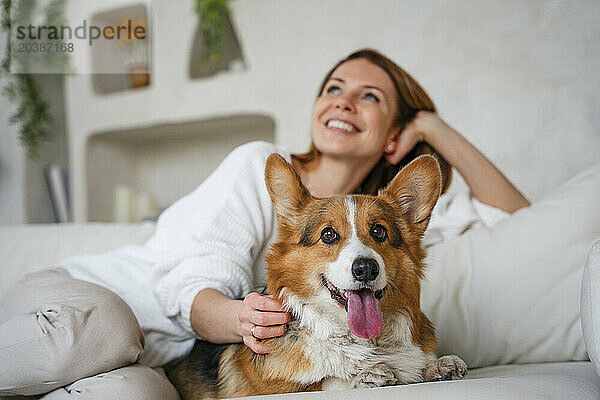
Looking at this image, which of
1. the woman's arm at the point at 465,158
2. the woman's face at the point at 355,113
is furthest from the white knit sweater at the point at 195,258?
the woman's arm at the point at 465,158

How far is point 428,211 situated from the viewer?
0.95 meters

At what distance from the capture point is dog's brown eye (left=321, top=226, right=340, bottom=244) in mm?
866

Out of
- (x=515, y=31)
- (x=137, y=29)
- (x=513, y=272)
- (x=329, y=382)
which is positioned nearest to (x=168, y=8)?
(x=137, y=29)

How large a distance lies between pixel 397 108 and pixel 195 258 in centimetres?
65

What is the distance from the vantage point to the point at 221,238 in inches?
47.9

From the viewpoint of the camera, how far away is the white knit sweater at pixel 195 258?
3.87 feet

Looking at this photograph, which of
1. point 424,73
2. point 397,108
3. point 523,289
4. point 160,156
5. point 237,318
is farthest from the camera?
point 160,156

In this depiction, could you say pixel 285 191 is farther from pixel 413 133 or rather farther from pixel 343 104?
pixel 413 133

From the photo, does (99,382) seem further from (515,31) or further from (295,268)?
(515,31)

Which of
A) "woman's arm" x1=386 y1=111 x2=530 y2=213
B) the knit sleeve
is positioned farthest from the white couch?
the knit sleeve

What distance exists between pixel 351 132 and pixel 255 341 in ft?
1.93

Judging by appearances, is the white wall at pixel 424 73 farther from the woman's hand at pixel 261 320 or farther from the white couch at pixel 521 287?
the woman's hand at pixel 261 320

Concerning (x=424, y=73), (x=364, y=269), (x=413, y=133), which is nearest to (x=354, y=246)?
(x=364, y=269)

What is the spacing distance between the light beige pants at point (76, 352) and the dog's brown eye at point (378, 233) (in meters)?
0.45
